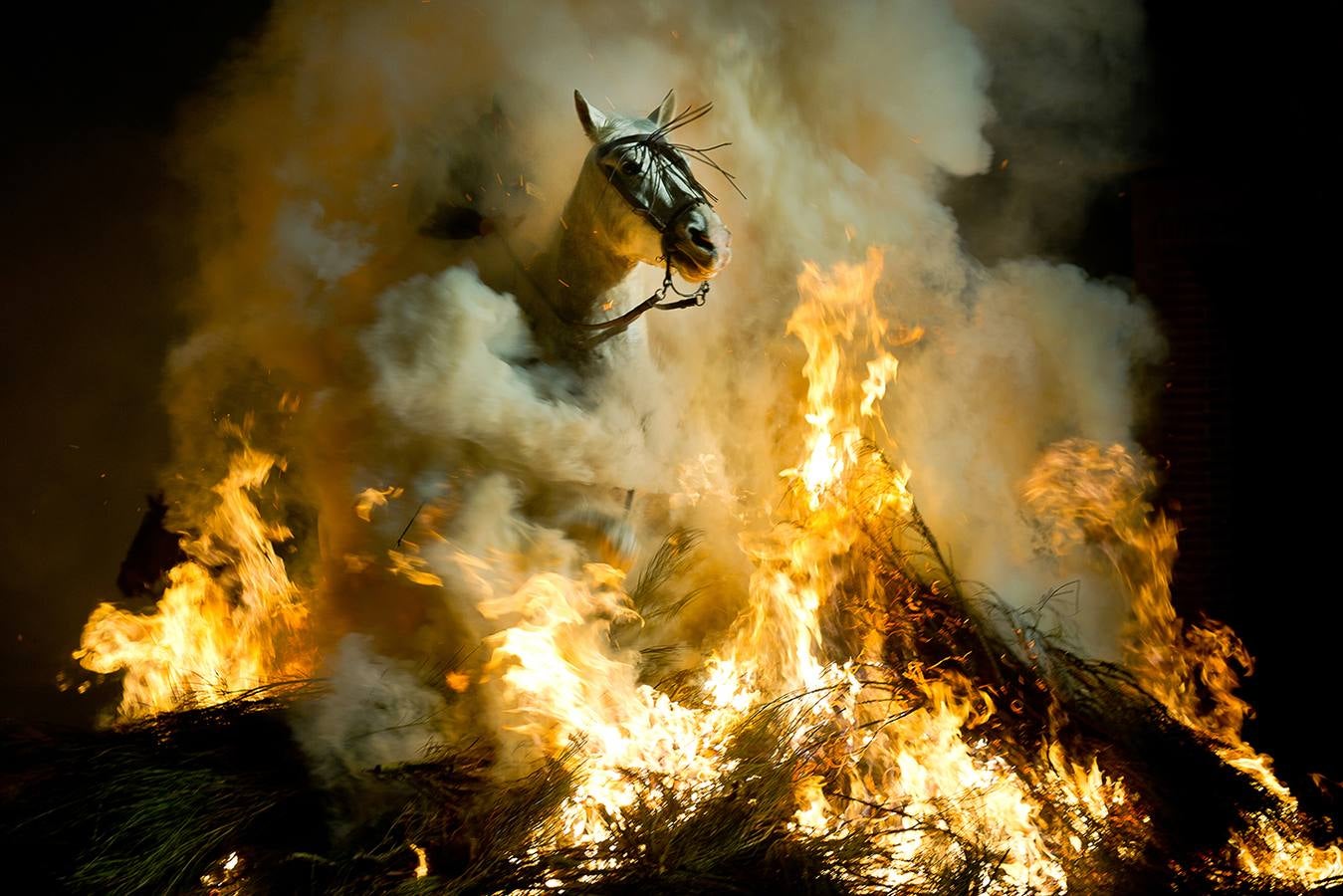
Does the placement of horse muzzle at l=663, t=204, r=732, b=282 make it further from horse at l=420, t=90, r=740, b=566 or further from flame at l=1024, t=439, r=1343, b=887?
flame at l=1024, t=439, r=1343, b=887

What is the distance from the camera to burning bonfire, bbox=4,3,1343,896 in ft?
8.57

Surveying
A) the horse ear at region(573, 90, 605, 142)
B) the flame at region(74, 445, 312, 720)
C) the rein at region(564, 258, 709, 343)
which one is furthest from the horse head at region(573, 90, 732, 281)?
the flame at region(74, 445, 312, 720)

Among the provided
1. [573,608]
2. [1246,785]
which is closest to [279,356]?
[573,608]

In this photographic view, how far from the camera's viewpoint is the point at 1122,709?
314cm

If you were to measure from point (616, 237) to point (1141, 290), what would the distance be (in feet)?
12.0

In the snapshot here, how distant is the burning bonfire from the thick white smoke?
1.3 inches

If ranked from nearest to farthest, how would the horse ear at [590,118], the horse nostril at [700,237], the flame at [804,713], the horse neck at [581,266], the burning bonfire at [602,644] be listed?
the burning bonfire at [602,644] → the flame at [804,713] → the horse nostril at [700,237] → the horse ear at [590,118] → the horse neck at [581,266]

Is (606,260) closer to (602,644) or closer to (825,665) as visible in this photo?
(602,644)

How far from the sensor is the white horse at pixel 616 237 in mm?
3295

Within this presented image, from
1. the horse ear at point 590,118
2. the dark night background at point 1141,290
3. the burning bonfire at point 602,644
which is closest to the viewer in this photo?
the burning bonfire at point 602,644

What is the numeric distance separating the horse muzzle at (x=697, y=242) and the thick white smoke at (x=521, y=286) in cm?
59

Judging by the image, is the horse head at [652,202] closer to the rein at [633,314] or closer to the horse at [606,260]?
the horse at [606,260]

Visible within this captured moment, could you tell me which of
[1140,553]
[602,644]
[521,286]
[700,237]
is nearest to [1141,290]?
[1140,553]

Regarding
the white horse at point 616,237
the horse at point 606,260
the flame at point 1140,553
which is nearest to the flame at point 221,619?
the horse at point 606,260
